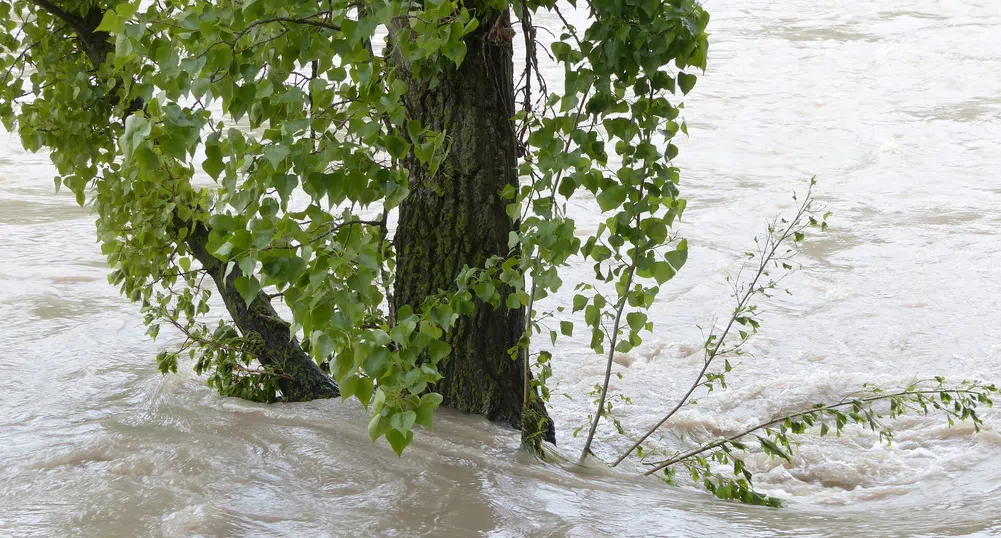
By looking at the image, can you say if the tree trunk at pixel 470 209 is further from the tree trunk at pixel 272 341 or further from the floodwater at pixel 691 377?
the tree trunk at pixel 272 341

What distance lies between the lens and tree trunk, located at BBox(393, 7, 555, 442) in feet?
11.5

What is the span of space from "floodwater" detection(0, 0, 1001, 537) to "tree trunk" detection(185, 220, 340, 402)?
34 cm

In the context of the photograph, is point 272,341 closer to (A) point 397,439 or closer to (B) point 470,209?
(B) point 470,209

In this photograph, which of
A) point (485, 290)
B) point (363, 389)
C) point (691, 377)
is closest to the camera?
point (363, 389)

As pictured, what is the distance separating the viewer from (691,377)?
6145mm

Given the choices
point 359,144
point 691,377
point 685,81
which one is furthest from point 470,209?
point 691,377

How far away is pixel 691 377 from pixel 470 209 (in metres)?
2.99

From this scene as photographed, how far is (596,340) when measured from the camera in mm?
2725

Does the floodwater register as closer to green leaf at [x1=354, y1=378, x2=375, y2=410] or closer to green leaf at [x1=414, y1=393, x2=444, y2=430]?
green leaf at [x1=414, y1=393, x2=444, y2=430]

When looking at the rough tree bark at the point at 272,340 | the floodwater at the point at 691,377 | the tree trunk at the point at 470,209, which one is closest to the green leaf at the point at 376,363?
the floodwater at the point at 691,377

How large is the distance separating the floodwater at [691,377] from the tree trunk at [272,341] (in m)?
0.34

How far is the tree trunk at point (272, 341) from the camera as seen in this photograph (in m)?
4.63

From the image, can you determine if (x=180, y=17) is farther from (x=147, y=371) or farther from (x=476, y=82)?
(x=147, y=371)

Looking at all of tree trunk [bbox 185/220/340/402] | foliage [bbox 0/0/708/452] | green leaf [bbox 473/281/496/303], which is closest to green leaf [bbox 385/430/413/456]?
foliage [bbox 0/0/708/452]
